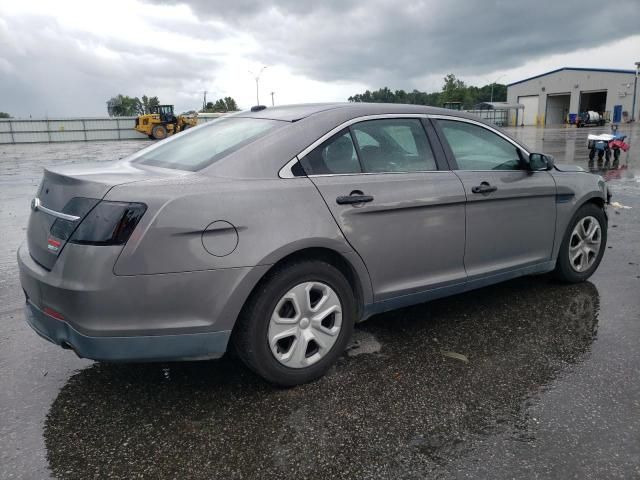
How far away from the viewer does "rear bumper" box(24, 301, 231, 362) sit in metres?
2.48

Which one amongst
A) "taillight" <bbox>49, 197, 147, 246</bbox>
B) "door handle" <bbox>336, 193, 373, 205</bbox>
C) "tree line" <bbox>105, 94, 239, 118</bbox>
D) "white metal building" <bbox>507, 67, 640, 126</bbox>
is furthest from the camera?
"tree line" <bbox>105, 94, 239, 118</bbox>

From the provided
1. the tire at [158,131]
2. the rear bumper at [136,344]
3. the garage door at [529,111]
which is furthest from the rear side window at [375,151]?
Answer: the garage door at [529,111]

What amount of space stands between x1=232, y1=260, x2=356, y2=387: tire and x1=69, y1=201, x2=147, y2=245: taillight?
27.8 inches

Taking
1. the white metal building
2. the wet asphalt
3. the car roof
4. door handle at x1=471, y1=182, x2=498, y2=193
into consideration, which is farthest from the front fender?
the white metal building

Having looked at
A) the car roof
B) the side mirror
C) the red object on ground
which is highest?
the car roof

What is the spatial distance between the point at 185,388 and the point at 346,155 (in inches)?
64.5

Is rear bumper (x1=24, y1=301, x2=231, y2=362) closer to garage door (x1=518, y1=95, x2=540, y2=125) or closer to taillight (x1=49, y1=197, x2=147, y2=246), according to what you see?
taillight (x1=49, y1=197, x2=147, y2=246)

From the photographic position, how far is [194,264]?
250 centimetres

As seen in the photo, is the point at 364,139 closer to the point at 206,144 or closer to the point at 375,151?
the point at 375,151

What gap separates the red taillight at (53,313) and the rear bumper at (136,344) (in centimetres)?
2

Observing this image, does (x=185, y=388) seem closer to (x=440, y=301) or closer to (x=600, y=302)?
(x=440, y=301)

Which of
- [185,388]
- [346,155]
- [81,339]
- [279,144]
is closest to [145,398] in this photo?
[185,388]

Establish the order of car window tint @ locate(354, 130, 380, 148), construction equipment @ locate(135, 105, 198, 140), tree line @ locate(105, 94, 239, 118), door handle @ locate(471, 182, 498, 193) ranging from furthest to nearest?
tree line @ locate(105, 94, 239, 118)
construction equipment @ locate(135, 105, 198, 140)
door handle @ locate(471, 182, 498, 193)
car window tint @ locate(354, 130, 380, 148)

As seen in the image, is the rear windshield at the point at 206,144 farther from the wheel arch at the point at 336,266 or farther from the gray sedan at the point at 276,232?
the wheel arch at the point at 336,266
